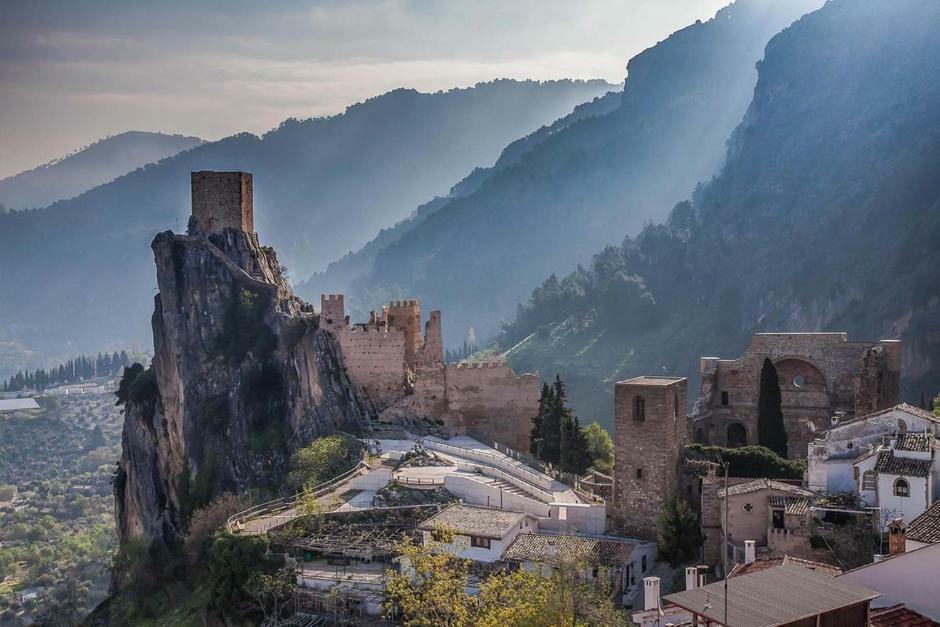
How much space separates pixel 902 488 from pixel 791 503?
322cm

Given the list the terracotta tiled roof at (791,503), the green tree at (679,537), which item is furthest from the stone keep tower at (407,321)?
the terracotta tiled roof at (791,503)

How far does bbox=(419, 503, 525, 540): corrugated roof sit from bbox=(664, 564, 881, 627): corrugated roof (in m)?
14.0

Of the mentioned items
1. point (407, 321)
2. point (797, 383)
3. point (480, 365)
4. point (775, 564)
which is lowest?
point (775, 564)

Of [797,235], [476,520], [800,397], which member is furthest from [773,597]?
[797,235]

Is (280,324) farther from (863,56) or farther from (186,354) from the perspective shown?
(863,56)

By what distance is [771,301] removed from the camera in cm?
10325

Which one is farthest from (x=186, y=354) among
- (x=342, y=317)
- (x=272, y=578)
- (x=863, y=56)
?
(x=863, y=56)

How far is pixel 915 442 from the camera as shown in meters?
31.9

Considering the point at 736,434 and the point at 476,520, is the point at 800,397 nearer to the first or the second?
the point at 736,434

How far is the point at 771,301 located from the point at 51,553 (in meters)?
83.7

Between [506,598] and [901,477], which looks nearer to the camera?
[506,598]

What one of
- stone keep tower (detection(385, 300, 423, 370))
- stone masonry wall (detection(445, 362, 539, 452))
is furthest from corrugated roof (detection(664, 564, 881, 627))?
stone keep tower (detection(385, 300, 423, 370))

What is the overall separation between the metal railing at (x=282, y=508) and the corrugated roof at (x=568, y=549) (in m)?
10.1

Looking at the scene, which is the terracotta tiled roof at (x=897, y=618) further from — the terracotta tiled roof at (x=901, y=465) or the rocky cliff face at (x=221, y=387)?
the rocky cliff face at (x=221, y=387)
